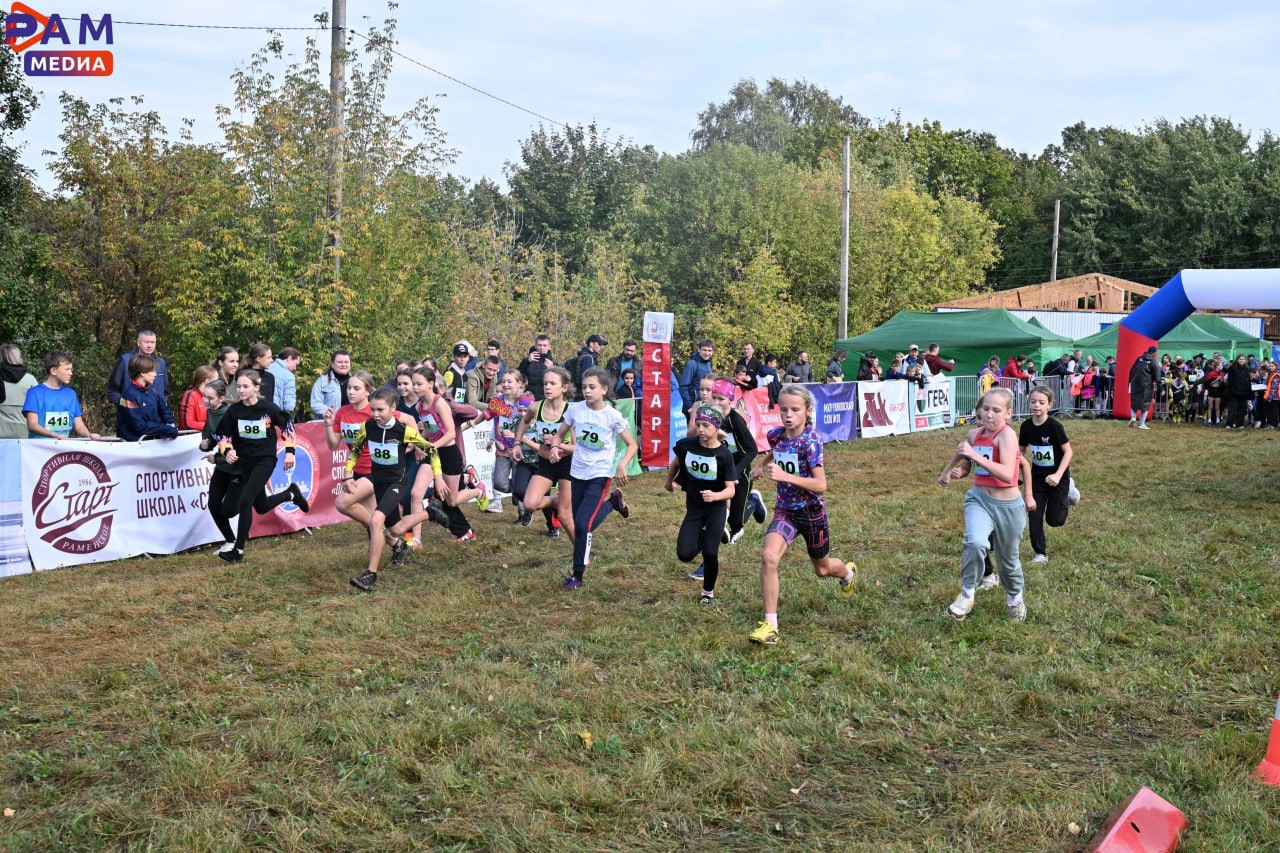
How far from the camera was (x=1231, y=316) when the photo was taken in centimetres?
4319

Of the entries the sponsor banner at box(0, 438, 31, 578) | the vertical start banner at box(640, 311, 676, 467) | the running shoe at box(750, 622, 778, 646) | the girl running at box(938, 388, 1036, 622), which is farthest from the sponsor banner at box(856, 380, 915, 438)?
the sponsor banner at box(0, 438, 31, 578)

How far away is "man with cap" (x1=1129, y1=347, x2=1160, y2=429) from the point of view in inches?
960

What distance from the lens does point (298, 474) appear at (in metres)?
12.2

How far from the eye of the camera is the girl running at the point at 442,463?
996 cm

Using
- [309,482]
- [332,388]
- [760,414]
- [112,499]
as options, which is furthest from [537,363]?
[112,499]

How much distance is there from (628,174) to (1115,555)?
44204 mm

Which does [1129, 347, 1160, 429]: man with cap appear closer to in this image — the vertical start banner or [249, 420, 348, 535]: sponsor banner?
the vertical start banner

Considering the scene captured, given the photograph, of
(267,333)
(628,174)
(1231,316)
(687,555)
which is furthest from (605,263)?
(687,555)

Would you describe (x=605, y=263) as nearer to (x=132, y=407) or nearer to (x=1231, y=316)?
(x=1231, y=316)

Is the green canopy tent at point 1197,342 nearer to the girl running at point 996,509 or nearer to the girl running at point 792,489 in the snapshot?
the girl running at point 996,509

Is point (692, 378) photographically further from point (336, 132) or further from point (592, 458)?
point (592, 458)

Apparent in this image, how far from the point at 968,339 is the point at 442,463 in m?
24.1

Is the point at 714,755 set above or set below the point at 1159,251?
below

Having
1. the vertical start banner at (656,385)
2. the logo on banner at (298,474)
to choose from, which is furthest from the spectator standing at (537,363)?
the logo on banner at (298,474)
